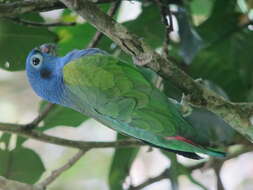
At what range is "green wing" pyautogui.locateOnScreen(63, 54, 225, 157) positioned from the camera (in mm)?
1648

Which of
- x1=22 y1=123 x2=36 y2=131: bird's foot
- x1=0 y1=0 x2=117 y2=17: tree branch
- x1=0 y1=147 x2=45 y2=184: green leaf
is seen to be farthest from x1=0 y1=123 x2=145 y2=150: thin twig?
x1=0 y1=0 x2=117 y2=17: tree branch

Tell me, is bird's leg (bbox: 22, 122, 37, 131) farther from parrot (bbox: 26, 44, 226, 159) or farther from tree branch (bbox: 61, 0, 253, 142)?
tree branch (bbox: 61, 0, 253, 142)

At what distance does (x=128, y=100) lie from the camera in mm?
1666

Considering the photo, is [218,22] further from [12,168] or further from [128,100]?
[12,168]

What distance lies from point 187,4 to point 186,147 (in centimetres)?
89

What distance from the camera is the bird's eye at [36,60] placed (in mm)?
1825

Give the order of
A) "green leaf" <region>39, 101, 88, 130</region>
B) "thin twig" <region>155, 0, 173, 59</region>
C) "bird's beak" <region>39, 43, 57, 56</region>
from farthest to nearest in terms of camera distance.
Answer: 1. "green leaf" <region>39, 101, 88, 130</region>
2. "bird's beak" <region>39, 43, 57, 56</region>
3. "thin twig" <region>155, 0, 173, 59</region>

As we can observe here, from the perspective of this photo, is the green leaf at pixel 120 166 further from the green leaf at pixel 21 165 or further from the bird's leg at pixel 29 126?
the bird's leg at pixel 29 126

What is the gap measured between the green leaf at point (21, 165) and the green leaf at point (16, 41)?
33 cm

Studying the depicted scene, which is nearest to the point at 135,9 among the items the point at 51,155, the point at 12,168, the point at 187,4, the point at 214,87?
the point at 187,4

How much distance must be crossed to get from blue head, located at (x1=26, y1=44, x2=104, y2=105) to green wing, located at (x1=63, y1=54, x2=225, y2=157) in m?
0.06

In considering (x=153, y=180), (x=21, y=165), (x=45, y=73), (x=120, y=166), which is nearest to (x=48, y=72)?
(x=45, y=73)

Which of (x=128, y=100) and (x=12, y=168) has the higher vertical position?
(x=128, y=100)

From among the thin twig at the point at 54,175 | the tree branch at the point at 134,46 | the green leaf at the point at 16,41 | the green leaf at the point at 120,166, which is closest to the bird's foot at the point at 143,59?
the tree branch at the point at 134,46
